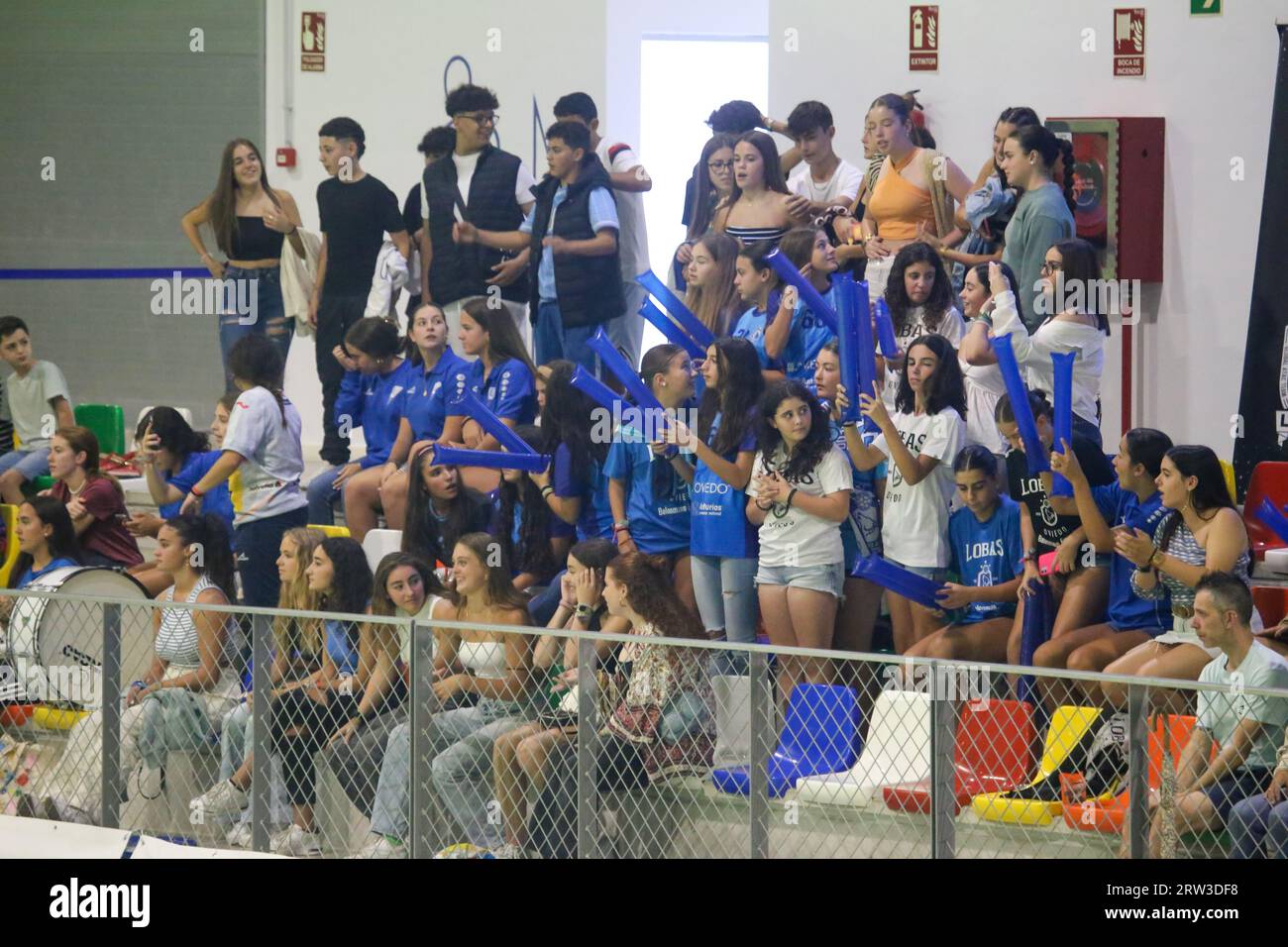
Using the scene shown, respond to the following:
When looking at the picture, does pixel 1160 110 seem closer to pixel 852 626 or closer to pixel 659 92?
pixel 852 626

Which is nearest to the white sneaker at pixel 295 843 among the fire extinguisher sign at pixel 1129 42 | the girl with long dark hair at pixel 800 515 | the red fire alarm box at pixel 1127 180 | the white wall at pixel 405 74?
the girl with long dark hair at pixel 800 515

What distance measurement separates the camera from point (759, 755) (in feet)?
12.5

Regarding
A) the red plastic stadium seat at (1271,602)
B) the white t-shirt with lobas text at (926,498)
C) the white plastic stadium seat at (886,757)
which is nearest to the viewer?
the white plastic stadium seat at (886,757)

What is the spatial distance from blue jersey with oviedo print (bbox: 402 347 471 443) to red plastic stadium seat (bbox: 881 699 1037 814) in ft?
10.2

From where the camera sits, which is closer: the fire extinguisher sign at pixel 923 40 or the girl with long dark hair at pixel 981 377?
the girl with long dark hair at pixel 981 377

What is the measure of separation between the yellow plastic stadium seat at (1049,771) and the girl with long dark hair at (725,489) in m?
1.83

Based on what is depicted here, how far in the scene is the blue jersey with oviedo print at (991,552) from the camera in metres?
5.13

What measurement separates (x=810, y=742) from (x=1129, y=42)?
3.16m

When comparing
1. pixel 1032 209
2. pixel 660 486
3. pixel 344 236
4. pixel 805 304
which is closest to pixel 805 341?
pixel 805 304

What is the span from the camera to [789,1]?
6355mm

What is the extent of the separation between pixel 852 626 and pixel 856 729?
1557 mm

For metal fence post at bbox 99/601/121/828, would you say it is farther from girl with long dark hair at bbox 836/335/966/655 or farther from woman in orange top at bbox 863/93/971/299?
woman in orange top at bbox 863/93/971/299

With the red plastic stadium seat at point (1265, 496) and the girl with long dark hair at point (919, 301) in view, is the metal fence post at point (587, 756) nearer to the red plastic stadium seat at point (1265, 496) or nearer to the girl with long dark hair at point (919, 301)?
the girl with long dark hair at point (919, 301)
